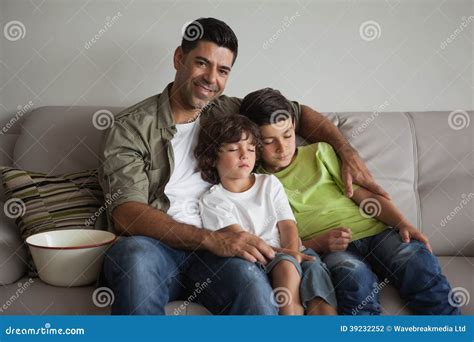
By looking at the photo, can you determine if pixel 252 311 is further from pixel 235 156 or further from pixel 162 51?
pixel 162 51

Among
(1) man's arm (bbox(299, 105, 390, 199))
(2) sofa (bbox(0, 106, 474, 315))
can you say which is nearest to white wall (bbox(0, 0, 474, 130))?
(2) sofa (bbox(0, 106, 474, 315))

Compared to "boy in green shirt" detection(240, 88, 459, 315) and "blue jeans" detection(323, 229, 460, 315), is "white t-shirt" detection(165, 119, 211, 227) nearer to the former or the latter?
"boy in green shirt" detection(240, 88, 459, 315)

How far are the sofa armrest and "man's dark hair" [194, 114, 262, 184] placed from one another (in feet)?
2.16

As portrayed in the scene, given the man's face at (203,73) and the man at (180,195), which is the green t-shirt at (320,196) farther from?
the man's face at (203,73)

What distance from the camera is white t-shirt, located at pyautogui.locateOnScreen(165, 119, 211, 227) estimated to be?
6.41 feet

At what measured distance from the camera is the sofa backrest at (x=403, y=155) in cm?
217

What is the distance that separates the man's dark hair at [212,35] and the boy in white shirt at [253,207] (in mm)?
282

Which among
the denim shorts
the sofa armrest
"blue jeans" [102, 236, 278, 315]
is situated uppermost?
the denim shorts

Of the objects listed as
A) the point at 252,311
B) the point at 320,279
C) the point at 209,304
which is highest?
the point at 320,279

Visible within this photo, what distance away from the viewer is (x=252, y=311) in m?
1.60

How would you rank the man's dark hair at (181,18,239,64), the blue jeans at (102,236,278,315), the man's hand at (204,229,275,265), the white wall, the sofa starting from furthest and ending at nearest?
the white wall → the sofa → the man's dark hair at (181,18,239,64) → the man's hand at (204,229,275,265) → the blue jeans at (102,236,278,315)

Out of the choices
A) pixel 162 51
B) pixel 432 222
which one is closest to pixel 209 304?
pixel 432 222

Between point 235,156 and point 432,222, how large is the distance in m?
0.81

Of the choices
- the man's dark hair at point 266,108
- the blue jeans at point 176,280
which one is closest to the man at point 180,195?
the blue jeans at point 176,280
